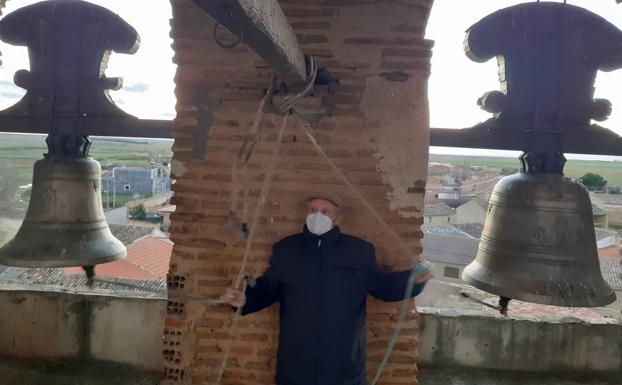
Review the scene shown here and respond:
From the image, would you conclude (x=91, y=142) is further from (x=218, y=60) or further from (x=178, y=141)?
(x=218, y=60)

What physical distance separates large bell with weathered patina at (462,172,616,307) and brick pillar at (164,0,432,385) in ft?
1.53

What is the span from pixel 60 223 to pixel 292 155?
57.4 inches

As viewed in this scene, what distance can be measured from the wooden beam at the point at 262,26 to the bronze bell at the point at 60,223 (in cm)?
170

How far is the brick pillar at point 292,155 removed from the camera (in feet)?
6.88

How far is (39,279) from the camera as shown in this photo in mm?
6656

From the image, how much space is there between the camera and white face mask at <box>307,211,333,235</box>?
76.3 inches

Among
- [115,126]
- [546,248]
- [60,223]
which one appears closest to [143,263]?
[60,223]

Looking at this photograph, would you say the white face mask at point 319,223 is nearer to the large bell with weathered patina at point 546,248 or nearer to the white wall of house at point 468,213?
the large bell with weathered patina at point 546,248

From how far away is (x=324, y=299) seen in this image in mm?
1868

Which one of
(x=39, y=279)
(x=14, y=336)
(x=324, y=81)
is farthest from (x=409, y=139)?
(x=39, y=279)

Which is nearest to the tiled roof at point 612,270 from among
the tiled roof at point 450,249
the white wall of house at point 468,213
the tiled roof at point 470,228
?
the tiled roof at point 450,249

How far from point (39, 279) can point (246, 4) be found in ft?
23.5

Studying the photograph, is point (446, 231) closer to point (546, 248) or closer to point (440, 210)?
point (440, 210)

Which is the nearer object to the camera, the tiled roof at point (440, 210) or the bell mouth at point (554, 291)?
the bell mouth at point (554, 291)
